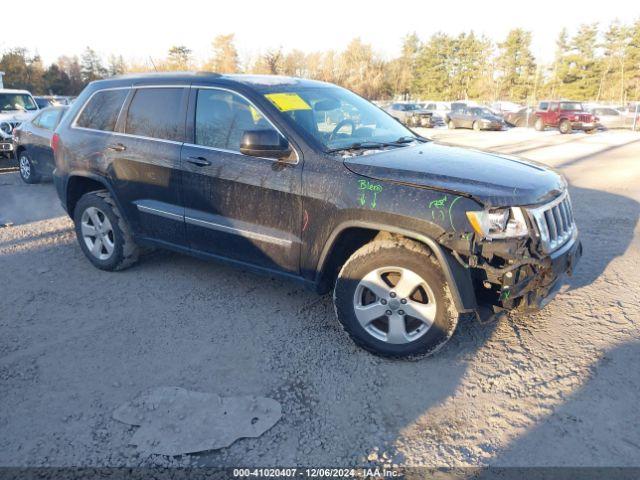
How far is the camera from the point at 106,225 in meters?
4.77

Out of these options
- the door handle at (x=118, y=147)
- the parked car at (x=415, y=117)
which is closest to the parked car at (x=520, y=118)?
the parked car at (x=415, y=117)

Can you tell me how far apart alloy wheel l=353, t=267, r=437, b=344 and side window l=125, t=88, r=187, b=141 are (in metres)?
2.08

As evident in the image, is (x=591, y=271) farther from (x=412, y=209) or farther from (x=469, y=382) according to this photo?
(x=412, y=209)

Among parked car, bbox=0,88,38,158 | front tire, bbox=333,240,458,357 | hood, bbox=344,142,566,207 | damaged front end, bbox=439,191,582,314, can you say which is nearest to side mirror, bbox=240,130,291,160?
hood, bbox=344,142,566,207

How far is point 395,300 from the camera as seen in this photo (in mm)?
3160

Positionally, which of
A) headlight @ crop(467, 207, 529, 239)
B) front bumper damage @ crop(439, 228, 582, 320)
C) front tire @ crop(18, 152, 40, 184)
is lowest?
front tire @ crop(18, 152, 40, 184)

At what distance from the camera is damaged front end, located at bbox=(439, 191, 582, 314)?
2.84 m

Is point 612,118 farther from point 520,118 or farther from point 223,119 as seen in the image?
point 223,119

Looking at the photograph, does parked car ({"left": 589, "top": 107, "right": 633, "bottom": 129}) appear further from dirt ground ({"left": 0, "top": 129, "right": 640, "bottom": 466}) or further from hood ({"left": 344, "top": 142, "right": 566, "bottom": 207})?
hood ({"left": 344, "top": 142, "right": 566, "bottom": 207})

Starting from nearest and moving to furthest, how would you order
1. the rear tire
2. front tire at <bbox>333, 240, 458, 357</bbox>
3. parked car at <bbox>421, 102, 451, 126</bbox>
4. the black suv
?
the black suv
front tire at <bbox>333, 240, 458, 357</bbox>
the rear tire
parked car at <bbox>421, 102, 451, 126</bbox>

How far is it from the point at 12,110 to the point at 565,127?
2306 cm

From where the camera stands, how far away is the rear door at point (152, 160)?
4102mm

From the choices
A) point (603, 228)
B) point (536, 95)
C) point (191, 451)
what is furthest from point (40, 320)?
point (536, 95)

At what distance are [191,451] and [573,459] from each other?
189 centimetres
